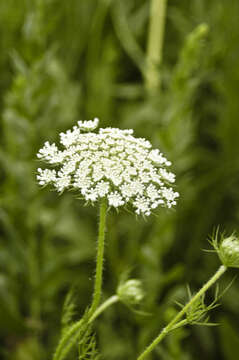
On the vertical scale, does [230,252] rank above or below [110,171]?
below

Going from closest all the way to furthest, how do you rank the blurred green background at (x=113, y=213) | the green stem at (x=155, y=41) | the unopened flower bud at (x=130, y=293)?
the unopened flower bud at (x=130, y=293) → the blurred green background at (x=113, y=213) → the green stem at (x=155, y=41)

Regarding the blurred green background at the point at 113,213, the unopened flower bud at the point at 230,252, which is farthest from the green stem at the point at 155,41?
the unopened flower bud at the point at 230,252

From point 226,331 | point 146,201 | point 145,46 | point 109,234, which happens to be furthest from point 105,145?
point 145,46

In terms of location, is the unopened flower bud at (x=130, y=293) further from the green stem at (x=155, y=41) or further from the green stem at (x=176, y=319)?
the green stem at (x=155, y=41)

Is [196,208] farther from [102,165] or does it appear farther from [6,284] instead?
[102,165]

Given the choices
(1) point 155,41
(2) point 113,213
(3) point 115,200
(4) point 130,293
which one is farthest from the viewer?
(1) point 155,41

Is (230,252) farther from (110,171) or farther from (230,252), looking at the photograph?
Result: (110,171)

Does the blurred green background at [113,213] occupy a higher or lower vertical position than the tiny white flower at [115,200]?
higher

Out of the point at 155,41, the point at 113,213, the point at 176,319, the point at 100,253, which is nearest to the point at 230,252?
the point at 176,319
